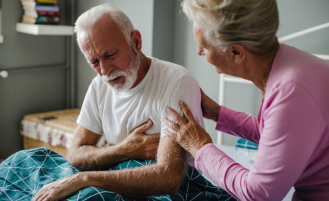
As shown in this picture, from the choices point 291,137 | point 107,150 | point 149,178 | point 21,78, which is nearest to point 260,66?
point 291,137

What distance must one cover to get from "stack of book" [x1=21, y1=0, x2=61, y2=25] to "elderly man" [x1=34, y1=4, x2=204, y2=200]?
1502 mm

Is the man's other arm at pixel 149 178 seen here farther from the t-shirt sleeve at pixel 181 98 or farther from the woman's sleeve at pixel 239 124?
the woman's sleeve at pixel 239 124

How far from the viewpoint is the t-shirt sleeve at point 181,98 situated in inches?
50.2

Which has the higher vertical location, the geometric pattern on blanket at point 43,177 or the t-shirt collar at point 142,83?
the t-shirt collar at point 142,83

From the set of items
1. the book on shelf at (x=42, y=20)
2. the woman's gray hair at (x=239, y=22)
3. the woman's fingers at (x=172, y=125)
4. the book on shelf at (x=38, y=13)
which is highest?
the woman's gray hair at (x=239, y=22)

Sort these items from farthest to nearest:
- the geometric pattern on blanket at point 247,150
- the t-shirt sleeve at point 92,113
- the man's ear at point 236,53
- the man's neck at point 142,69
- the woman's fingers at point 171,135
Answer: the geometric pattern on blanket at point 247,150 → the t-shirt sleeve at point 92,113 → the man's neck at point 142,69 → the woman's fingers at point 171,135 → the man's ear at point 236,53

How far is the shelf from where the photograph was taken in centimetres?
260

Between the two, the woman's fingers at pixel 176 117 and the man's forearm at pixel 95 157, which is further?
the man's forearm at pixel 95 157

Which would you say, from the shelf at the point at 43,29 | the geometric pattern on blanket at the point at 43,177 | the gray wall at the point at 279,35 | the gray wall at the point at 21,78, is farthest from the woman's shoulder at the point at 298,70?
the gray wall at the point at 21,78

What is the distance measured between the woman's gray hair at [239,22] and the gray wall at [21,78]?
2248 millimetres

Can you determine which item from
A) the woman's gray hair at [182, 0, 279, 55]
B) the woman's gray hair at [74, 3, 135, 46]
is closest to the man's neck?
the woman's gray hair at [74, 3, 135, 46]

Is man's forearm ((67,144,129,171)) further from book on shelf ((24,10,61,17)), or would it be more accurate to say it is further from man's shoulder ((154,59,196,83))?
book on shelf ((24,10,61,17))

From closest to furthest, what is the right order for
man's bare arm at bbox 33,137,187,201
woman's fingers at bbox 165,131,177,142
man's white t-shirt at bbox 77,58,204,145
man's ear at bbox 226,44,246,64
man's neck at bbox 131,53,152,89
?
1. man's ear at bbox 226,44,246,64
2. man's bare arm at bbox 33,137,187,201
3. woman's fingers at bbox 165,131,177,142
4. man's white t-shirt at bbox 77,58,204,145
5. man's neck at bbox 131,53,152,89

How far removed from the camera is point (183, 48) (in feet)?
9.03
